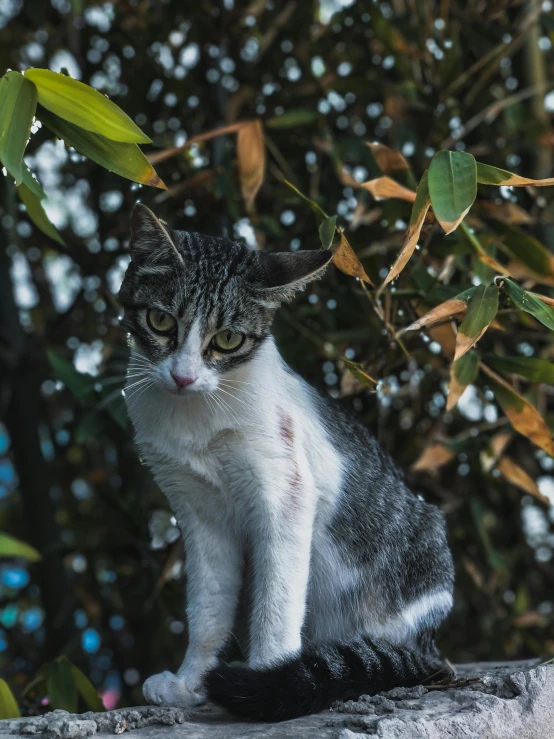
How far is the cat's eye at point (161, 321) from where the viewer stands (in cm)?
209

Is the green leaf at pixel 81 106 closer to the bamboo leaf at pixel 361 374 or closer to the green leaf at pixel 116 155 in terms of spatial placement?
the green leaf at pixel 116 155

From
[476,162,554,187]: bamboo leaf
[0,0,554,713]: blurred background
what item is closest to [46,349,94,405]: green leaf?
[0,0,554,713]: blurred background

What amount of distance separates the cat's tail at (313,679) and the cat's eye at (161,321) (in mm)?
748

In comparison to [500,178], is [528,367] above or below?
below

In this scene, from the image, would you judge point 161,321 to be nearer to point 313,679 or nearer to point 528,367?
point 313,679

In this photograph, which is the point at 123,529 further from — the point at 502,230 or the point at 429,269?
the point at 502,230

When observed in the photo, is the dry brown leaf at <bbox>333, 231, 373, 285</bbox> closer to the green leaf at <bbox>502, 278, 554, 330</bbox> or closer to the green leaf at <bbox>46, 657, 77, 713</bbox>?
the green leaf at <bbox>502, 278, 554, 330</bbox>

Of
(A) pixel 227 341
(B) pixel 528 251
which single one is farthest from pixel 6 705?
(B) pixel 528 251

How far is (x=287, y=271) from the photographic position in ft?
6.77

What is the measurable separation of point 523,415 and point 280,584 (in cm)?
80

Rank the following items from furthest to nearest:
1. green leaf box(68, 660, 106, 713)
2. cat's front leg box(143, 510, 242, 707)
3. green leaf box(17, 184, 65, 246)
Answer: green leaf box(68, 660, 106, 713), green leaf box(17, 184, 65, 246), cat's front leg box(143, 510, 242, 707)

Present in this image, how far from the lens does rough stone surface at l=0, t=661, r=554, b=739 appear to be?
171 centimetres

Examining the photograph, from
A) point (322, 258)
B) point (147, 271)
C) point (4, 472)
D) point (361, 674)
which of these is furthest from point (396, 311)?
point (4, 472)

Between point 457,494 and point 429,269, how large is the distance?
3.06 feet
